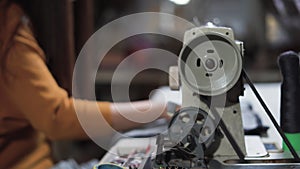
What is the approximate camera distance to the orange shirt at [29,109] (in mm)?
1131

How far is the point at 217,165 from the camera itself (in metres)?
0.78

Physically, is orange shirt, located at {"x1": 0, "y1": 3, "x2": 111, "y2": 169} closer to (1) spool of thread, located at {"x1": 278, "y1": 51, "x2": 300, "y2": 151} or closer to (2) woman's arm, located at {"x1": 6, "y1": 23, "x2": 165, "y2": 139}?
(2) woman's arm, located at {"x1": 6, "y1": 23, "x2": 165, "y2": 139}

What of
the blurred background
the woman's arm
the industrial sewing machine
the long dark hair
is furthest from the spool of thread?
the blurred background

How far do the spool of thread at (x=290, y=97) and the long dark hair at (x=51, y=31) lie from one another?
669mm

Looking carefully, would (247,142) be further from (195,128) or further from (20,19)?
(20,19)

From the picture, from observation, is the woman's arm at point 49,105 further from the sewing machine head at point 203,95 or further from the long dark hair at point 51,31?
the sewing machine head at point 203,95

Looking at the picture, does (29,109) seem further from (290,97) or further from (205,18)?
(205,18)

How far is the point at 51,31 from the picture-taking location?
153 centimetres

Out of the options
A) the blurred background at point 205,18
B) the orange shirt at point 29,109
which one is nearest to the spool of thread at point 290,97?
the orange shirt at point 29,109

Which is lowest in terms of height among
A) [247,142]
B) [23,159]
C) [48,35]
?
[23,159]

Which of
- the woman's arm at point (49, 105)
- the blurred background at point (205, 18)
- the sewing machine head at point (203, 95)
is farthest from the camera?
the blurred background at point (205, 18)

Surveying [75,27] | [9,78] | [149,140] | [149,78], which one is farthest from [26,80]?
[149,78]

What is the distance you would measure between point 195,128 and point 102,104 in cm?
44

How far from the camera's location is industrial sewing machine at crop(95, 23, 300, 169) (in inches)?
29.7
